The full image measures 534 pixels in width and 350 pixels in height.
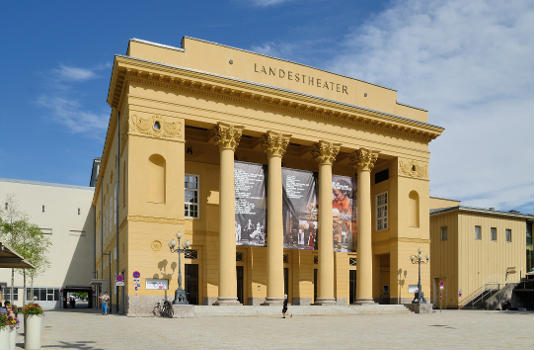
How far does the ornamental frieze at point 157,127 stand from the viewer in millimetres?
31500

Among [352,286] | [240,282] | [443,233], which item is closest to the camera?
[240,282]

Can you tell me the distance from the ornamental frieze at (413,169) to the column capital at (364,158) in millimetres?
2868

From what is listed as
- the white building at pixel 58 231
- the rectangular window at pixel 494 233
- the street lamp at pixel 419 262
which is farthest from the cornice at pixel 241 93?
the white building at pixel 58 231

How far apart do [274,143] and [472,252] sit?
22680 millimetres

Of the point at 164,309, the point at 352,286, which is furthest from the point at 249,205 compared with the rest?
the point at 352,286

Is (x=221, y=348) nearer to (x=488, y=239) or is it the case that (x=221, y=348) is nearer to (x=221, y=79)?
(x=221, y=79)

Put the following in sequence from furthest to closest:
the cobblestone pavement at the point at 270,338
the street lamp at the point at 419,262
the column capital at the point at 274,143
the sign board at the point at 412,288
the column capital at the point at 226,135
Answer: the sign board at the point at 412,288
the street lamp at the point at 419,262
the column capital at the point at 274,143
the column capital at the point at 226,135
the cobblestone pavement at the point at 270,338

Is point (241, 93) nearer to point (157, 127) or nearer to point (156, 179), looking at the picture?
point (157, 127)

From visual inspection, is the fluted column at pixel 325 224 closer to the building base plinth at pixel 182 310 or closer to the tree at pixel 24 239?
the building base plinth at pixel 182 310

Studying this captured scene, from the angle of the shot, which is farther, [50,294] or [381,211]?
[50,294]

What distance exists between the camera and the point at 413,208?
42.5 meters

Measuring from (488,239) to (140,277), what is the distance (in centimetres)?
3222

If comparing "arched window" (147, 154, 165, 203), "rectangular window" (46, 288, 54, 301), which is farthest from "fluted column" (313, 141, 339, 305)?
"rectangular window" (46, 288, 54, 301)

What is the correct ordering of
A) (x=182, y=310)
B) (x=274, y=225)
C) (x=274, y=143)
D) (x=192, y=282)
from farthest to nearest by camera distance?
(x=192, y=282)
(x=274, y=143)
(x=274, y=225)
(x=182, y=310)
